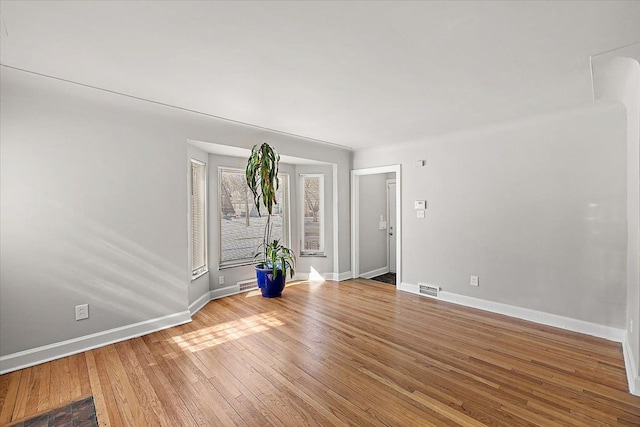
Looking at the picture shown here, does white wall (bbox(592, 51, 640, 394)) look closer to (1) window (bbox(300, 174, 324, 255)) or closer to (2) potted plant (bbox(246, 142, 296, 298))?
(2) potted plant (bbox(246, 142, 296, 298))

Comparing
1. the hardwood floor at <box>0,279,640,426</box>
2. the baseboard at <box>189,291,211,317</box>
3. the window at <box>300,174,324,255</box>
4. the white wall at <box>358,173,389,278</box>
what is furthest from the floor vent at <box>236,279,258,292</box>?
the white wall at <box>358,173,389,278</box>

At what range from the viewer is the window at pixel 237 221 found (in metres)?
4.80

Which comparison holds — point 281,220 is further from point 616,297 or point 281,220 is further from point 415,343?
point 616,297

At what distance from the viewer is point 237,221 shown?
4945 mm

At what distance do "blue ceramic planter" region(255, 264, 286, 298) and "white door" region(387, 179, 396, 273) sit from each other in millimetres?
2878

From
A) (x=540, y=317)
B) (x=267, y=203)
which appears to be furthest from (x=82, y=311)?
(x=540, y=317)

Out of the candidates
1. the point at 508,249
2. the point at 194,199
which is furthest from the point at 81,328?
the point at 508,249

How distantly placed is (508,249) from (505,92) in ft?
6.62

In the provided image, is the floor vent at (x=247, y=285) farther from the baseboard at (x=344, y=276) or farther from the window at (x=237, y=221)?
the baseboard at (x=344, y=276)

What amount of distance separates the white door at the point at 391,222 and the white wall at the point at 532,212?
1581mm

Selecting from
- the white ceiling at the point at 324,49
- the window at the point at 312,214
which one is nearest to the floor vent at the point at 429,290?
the window at the point at 312,214

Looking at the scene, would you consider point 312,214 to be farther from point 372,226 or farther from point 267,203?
point 267,203

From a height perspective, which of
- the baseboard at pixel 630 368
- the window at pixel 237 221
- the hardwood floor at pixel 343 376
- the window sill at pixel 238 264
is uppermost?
the window at pixel 237 221

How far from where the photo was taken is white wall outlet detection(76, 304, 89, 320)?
288cm
